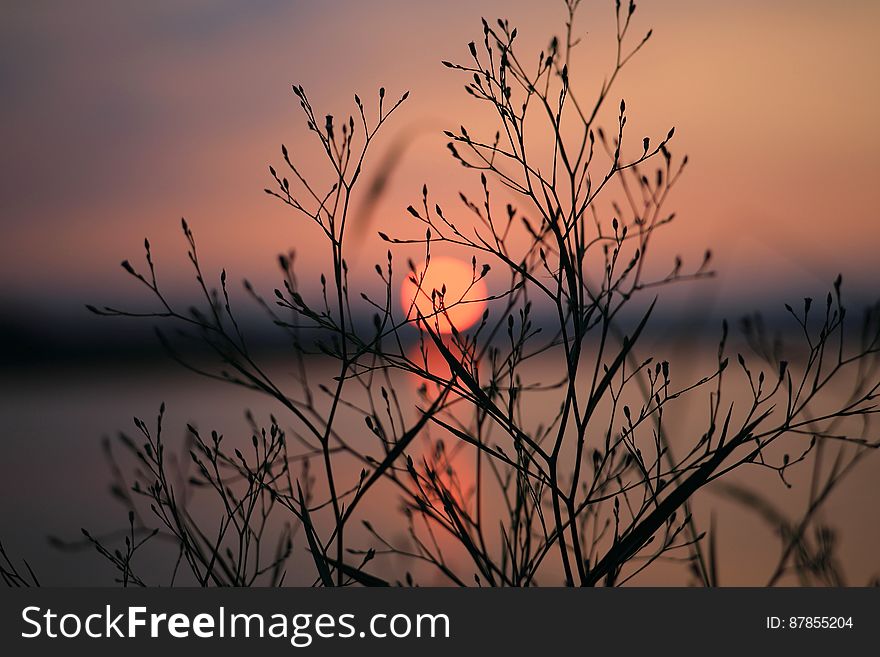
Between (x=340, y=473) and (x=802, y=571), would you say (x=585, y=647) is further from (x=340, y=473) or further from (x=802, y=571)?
(x=340, y=473)

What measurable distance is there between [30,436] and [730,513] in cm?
1143

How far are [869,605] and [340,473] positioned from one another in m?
6.99

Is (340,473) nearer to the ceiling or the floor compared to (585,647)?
nearer to the ceiling

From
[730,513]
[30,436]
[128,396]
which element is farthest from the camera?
[128,396]

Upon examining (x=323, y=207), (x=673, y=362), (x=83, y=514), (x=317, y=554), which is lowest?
(x=317, y=554)

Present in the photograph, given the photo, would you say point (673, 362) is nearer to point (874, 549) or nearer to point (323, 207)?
point (323, 207)

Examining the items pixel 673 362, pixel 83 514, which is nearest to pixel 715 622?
pixel 673 362

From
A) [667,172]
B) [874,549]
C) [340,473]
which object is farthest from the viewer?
[340,473]

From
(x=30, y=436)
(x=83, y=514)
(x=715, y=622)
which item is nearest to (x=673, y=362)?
(x=715, y=622)

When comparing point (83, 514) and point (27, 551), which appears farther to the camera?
point (83, 514)

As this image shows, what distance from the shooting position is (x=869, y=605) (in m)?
1.89

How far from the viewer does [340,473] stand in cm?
853

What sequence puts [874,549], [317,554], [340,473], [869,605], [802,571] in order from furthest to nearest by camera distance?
[340,473]
[874,549]
[802,571]
[869,605]
[317,554]

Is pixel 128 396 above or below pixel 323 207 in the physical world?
above
